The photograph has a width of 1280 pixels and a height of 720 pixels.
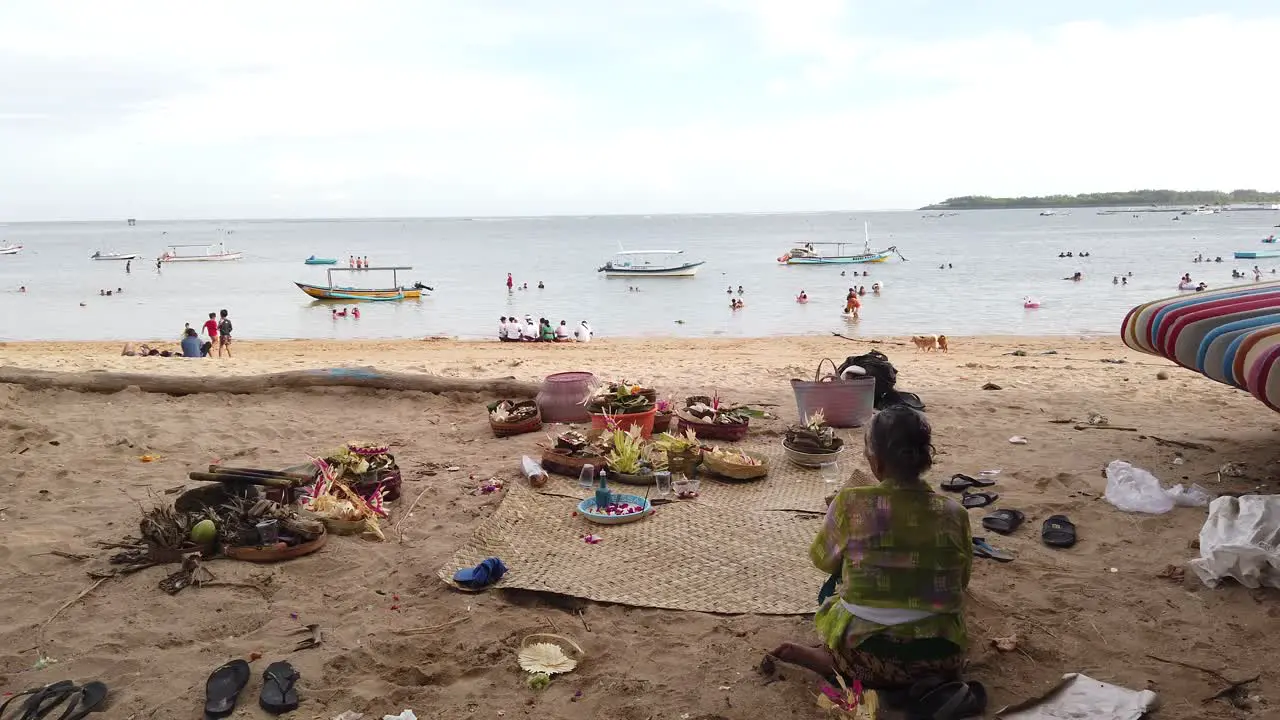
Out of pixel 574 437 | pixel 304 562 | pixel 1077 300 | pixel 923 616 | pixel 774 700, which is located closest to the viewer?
pixel 923 616

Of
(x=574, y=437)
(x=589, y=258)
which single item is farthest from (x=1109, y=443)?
(x=589, y=258)

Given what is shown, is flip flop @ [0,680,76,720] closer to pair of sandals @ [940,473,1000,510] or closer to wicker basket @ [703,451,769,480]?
wicker basket @ [703,451,769,480]

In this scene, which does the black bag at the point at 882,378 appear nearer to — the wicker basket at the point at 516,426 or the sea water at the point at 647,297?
the wicker basket at the point at 516,426

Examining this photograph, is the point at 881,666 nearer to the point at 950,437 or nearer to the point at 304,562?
the point at 304,562

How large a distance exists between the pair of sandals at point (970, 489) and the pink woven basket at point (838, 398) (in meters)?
1.35

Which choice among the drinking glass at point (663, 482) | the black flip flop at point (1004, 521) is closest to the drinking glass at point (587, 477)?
the drinking glass at point (663, 482)

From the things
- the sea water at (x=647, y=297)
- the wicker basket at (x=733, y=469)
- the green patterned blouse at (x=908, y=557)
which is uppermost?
the green patterned blouse at (x=908, y=557)

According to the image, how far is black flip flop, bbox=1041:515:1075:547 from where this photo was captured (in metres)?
4.36

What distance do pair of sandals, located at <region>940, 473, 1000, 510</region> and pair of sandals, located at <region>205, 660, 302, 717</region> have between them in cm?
378

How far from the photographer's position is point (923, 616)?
2.79 metres

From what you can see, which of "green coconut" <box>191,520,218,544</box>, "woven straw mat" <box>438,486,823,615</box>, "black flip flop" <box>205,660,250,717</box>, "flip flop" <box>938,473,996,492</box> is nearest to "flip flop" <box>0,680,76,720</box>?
"black flip flop" <box>205,660,250,717</box>

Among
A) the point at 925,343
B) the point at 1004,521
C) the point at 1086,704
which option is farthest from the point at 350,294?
the point at 1086,704

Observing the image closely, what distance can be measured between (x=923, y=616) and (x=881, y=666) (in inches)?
8.8

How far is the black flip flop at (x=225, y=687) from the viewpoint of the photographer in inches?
115
